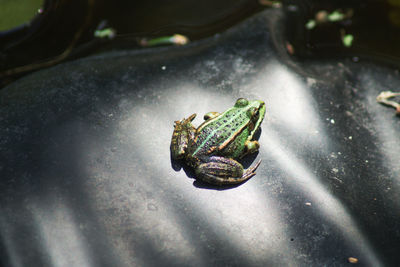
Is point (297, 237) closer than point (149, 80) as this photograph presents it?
Yes

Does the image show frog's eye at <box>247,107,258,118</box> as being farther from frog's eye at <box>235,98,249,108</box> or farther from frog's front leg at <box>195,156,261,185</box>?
frog's front leg at <box>195,156,261,185</box>

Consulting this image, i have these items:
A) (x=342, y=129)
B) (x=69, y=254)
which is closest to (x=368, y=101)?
(x=342, y=129)

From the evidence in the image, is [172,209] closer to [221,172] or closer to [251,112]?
[221,172]

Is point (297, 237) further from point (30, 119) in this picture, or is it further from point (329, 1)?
point (329, 1)

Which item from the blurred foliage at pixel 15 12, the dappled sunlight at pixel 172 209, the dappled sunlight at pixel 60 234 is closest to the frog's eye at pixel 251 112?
the dappled sunlight at pixel 172 209

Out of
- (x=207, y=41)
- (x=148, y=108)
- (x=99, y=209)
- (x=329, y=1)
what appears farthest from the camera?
(x=329, y=1)

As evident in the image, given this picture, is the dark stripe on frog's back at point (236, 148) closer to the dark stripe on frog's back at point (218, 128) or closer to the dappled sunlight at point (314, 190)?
the dark stripe on frog's back at point (218, 128)
